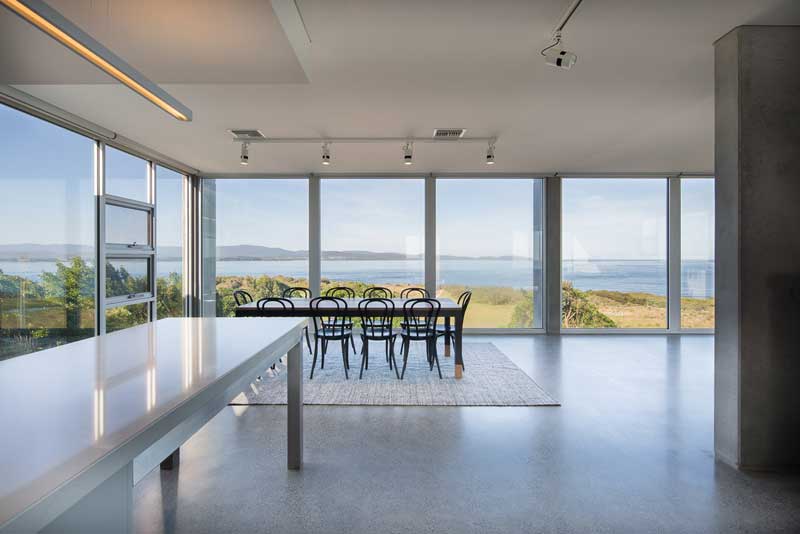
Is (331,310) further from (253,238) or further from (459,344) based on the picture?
(253,238)

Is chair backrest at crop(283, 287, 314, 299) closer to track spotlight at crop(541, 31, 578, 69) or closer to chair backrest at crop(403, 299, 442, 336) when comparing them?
chair backrest at crop(403, 299, 442, 336)

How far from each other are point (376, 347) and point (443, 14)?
4.46m

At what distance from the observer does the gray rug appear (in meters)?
3.63

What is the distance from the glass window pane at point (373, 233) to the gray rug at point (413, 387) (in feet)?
6.11

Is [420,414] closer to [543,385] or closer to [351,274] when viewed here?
[543,385]

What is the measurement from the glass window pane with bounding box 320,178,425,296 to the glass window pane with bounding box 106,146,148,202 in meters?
2.45

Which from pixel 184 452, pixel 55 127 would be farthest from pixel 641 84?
pixel 55 127

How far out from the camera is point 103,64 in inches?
57.4

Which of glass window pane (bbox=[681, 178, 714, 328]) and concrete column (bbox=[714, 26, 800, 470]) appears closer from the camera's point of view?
concrete column (bbox=[714, 26, 800, 470])

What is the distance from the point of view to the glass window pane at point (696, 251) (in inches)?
268

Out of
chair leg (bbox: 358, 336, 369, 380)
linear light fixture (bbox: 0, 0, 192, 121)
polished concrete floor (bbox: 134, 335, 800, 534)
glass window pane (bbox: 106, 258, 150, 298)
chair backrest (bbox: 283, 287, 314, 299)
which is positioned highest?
linear light fixture (bbox: 0, 0, 192, 121)

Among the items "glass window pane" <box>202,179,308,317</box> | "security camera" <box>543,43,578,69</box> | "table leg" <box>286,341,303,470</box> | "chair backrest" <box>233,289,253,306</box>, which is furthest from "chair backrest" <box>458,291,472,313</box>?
"glass window pane" <box>202,179,308,317</box>

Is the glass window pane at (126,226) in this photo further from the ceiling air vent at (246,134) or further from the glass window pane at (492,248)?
the glass window pane at (492,248)

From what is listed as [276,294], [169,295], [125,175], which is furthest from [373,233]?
[125,175]
